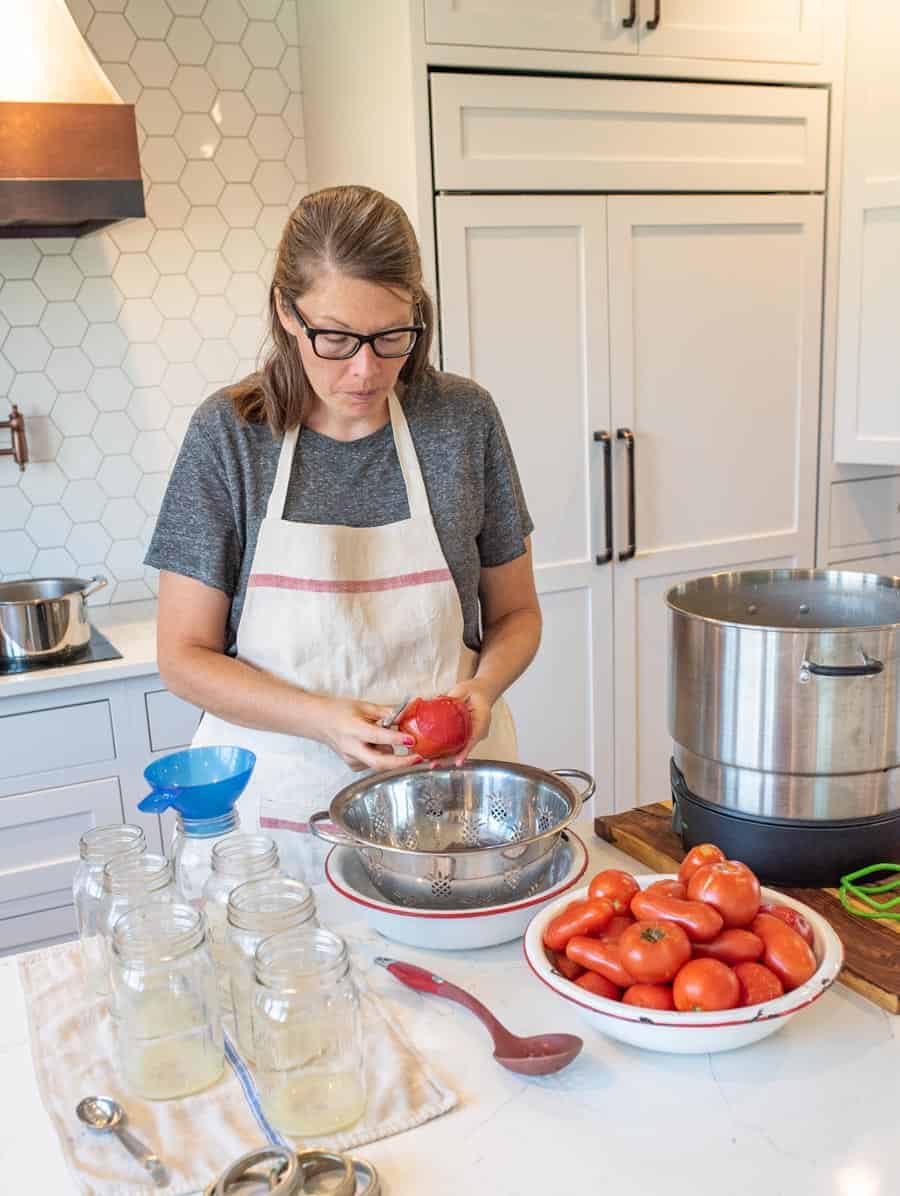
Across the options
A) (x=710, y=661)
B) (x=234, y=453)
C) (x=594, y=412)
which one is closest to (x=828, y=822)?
(x=710, y=661)

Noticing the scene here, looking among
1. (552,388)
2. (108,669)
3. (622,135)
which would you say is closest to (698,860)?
A: (108,669)

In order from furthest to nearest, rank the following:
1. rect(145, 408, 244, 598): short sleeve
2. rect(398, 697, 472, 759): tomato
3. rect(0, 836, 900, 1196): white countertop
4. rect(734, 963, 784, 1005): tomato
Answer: rect(145, 408, 244, 598): short sleeve → rect(398, 697, 472, 759): tomato → rect(734, 963, 784, 1005): tomato → rect(0, 836, 900, 1196): white countertop

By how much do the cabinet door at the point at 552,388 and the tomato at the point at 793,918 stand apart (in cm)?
150

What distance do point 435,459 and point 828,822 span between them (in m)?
0.70

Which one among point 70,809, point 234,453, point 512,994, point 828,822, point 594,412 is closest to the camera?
point 512,994

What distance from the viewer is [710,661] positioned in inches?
47.7

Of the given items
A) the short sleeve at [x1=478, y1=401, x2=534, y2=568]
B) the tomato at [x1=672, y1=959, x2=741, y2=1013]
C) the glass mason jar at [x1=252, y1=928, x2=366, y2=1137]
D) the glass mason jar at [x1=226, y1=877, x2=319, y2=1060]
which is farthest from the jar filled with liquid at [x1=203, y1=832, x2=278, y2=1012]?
the short sleeve at [x1=478, y1=401, x2=534, y2=568]

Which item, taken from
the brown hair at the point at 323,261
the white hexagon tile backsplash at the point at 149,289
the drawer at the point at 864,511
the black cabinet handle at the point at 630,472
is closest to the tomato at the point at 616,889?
the brown hair at the point at 323,261

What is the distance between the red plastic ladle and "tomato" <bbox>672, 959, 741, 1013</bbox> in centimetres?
10

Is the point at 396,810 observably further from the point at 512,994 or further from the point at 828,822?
the point at 828,822

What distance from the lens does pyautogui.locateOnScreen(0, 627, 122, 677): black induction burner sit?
7.10ft

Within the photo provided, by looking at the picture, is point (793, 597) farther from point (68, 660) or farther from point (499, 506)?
point (68, 660)

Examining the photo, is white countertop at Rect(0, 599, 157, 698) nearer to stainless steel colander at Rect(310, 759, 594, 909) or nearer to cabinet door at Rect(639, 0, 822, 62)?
stainless steel colander at Rect(310, 759, 594, 909)

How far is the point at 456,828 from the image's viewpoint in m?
1.27
